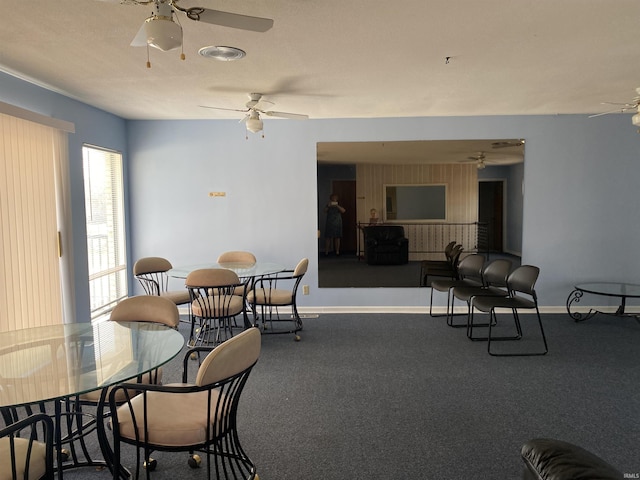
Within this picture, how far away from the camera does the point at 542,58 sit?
3227mm

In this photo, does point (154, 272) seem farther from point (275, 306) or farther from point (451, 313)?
point (451, 313)

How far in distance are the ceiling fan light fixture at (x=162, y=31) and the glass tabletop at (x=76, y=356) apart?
4.61ft

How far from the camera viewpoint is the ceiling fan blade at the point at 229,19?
200 cm

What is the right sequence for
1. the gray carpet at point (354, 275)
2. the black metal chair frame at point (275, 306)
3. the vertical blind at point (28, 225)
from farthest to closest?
1. the gray carpet at point (354, 275)
2. the black metal chair frame at point (275, 306)
3. the vertical blind at point (28, 225)

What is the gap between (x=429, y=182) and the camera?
5.47m

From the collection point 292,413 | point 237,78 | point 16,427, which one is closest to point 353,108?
point 237,78

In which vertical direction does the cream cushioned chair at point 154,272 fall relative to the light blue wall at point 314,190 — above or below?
below

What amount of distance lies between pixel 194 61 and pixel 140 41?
3.66 ft

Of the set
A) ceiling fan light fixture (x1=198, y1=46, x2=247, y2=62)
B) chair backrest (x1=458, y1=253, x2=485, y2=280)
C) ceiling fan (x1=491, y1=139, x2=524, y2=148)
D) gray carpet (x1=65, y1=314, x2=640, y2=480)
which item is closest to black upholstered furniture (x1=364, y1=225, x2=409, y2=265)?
chair backrest (x1=458, y1=253, x2=485, y2=280)

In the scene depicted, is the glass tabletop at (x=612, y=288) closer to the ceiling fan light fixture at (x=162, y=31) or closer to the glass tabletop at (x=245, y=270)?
Result: the glass tabletop at (x=245, y=270)

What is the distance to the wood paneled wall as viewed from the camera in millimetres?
5469

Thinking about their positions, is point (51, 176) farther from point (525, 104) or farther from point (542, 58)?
point (525, 104)

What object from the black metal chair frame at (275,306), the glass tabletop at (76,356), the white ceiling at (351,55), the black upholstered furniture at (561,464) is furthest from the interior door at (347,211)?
the black upholstered furniture at (561,464)

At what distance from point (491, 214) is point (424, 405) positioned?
3290 millimetres
